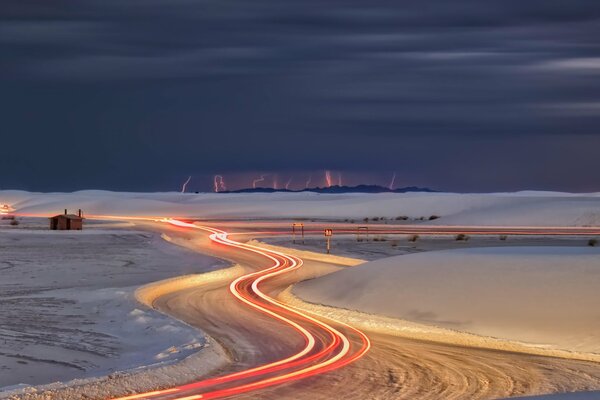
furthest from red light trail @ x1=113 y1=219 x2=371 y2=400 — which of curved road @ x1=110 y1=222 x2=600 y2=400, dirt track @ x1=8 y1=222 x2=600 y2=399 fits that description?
dirt track @ x1=8 y1=222 x2=600 y2=399

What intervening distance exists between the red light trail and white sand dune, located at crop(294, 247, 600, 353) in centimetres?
180

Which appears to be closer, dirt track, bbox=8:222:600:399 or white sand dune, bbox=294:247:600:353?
dirt track, bbox=8:222:600:399

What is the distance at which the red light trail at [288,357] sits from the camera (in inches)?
584

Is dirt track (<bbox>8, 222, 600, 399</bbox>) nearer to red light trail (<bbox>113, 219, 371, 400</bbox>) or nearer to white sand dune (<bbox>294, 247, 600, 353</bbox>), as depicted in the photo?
red light trail (<bbox>113, 219, 371, 400</bbox>)

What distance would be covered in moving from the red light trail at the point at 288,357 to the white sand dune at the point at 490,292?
1.80 m

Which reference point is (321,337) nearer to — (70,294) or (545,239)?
(70,294)

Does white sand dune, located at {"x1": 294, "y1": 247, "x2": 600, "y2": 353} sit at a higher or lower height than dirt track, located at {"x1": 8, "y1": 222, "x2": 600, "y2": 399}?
higher

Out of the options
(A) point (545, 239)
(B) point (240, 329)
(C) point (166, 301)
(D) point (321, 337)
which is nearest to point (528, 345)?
(D) point (321, 337)

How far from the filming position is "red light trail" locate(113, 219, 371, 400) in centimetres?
1484

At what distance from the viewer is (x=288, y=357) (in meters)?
18.3

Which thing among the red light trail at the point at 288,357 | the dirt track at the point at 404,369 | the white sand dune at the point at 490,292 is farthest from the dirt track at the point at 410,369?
the white sand dune at the point at 490,292

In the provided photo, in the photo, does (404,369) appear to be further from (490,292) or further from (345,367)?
(490,292)

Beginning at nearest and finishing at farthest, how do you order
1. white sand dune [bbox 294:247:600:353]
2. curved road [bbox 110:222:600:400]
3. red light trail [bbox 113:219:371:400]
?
red light trail [bbox 113:219:371:400], curved road [bbox 110:222:600:400], white sand dune [bbox 294:247:600:353]

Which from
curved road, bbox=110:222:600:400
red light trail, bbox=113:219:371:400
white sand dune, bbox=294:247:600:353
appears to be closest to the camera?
red light trail, bbox=113:219:371:400
